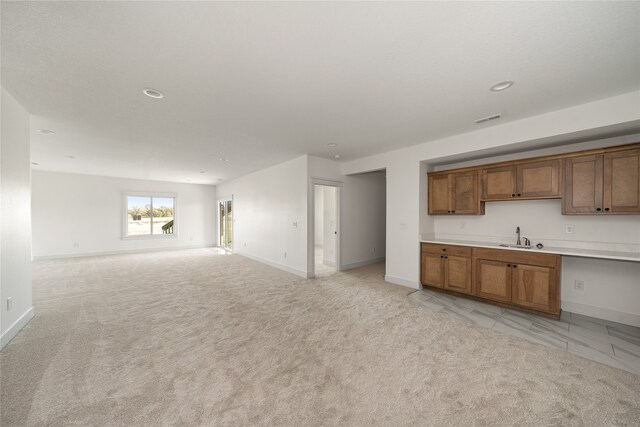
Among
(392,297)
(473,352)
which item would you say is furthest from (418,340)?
(392,297)

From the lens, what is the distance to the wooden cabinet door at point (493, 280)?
3.41 meters

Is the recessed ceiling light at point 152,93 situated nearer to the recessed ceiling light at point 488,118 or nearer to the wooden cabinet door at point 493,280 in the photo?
the recessed ceiling light at point 488,118

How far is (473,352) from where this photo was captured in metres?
2.38

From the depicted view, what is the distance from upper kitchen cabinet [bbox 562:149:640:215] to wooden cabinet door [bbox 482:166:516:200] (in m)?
0.58

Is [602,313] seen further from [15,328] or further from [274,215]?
[15,328]

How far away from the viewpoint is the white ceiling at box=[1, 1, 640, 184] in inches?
60.7

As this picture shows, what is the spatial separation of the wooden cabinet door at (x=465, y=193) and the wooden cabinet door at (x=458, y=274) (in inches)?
33.0

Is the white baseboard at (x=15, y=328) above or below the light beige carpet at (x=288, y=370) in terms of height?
above

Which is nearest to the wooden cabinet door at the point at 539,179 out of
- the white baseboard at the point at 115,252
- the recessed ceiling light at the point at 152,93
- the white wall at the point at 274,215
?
the white wall at the point at 274,215

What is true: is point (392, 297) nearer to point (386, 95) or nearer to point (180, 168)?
point (386, 95)

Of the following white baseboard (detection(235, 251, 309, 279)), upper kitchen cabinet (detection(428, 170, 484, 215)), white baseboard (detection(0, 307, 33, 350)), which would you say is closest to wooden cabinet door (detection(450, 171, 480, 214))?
upper kitchen cabinet (detection(428, 170, 484, 215))

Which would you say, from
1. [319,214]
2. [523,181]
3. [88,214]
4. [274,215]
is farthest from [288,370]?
[88,214]

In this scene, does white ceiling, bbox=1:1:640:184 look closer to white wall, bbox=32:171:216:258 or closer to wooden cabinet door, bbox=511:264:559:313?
wooden cabinet door, bbox=511:264:559:313

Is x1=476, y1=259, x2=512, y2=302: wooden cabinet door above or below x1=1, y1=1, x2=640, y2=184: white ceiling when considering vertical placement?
below
